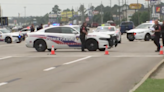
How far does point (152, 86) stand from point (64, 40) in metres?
14.9

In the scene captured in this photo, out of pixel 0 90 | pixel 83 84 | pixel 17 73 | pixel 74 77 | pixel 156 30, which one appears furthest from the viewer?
pixel 156 30

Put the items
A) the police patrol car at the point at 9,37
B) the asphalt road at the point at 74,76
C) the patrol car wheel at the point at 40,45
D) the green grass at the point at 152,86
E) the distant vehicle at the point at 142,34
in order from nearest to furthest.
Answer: the green grass at the point at 152,86 < the asphalt road at the point at 74,76 < the patrol car wheel at the point at 40,45 < the distant vehicle at the point at 142,34 < the police patrol car at the point at 9,37

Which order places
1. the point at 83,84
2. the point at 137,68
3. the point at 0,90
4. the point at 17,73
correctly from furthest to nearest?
the point at 137,68
the point at 17,73
the point at 83,84
the point at 0,90

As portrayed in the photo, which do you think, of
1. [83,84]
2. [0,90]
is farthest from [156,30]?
[0,90]

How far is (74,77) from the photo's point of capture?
45.6 ft

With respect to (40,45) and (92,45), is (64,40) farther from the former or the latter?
(92,45)

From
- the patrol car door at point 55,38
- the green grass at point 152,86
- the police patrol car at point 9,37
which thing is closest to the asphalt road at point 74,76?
the green grass at point 152,86

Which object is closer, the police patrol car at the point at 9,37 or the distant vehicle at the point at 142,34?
the distant vehicle at the point at 142,34

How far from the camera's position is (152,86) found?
1111 cm

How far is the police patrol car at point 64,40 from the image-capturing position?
25656mm

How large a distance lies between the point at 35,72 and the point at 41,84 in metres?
3.07

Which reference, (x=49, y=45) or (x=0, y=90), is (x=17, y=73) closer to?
(x=0, y=90)

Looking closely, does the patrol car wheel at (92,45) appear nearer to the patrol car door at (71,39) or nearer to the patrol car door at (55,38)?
the patrol car door at (71,39)

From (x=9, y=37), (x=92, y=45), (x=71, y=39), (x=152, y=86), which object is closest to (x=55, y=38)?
(x=71, y=39)
